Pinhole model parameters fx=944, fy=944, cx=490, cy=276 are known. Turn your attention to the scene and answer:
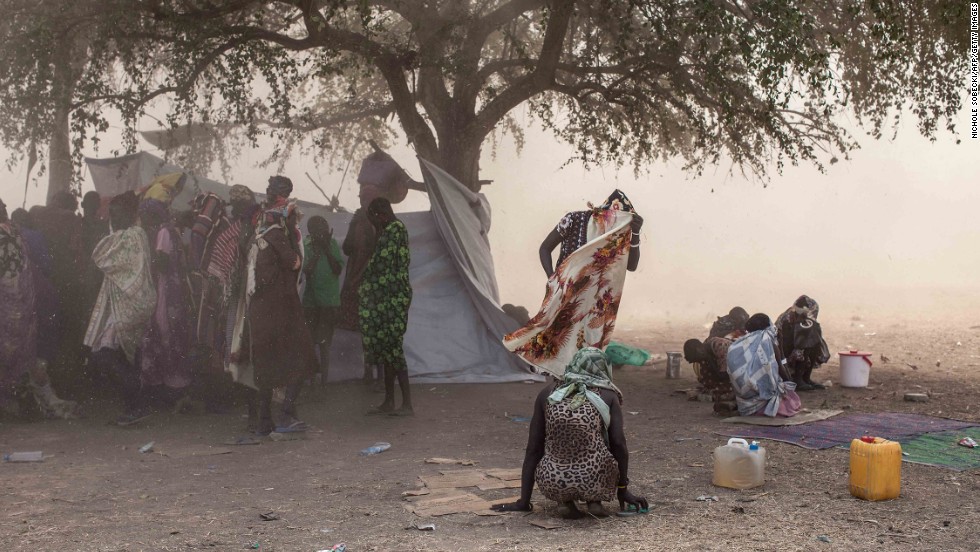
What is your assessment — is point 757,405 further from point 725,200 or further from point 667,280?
point 725,200

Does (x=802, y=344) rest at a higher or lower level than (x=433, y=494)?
higher

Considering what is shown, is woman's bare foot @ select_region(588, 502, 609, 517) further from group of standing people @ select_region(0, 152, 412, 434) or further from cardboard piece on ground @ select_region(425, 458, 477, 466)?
group of standing people @ select_region(0, 152, 412, 434)

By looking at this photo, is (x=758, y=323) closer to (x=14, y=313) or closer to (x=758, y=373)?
(x=758, y=373)

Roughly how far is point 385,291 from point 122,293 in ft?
6.23

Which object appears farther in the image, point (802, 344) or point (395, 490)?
point (802, 344)

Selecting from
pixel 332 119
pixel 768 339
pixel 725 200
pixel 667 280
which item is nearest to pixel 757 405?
pixel 768 339

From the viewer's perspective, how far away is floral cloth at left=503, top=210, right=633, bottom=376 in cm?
610

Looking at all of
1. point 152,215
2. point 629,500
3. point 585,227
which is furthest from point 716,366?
point 152,215

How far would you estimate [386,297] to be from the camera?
273 inches

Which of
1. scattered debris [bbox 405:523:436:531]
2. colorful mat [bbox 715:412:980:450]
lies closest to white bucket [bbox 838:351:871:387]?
colorful mat [bbox 715:412:980:450]

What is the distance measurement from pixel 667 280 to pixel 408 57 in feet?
43.8

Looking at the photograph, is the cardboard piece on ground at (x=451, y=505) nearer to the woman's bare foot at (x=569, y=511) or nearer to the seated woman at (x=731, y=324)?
the woman's bare foot at (x=569, y=511)

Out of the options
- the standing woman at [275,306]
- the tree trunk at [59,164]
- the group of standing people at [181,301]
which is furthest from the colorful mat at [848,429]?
the tree trunk at [59,164]

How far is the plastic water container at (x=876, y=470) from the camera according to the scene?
4625 millimetres
